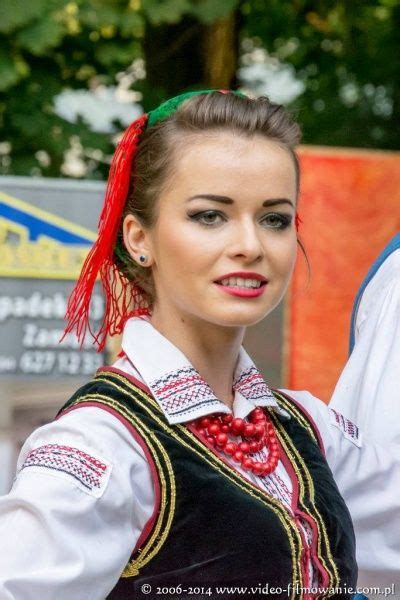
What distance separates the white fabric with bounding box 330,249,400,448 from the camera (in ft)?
6.52

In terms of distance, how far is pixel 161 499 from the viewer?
56.9 inches

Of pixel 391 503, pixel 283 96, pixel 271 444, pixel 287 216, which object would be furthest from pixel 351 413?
pixel 283 96

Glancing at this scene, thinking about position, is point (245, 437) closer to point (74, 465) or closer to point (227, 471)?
point (227, 471)

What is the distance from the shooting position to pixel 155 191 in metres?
1.62

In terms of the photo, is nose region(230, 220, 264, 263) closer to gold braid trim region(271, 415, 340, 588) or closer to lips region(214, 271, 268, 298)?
lips region(214, 271, 268, 298)

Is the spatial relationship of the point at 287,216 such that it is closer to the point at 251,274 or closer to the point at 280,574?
the point at 251,274

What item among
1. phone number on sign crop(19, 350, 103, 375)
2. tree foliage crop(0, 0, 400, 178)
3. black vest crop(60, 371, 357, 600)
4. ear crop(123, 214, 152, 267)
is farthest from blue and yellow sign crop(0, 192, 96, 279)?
black vest crop(60, 371, 357, 600)

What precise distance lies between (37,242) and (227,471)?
2608 mm

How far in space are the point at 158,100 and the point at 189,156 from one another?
11.8 ft

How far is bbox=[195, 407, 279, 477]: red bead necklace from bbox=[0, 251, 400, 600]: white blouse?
16 millimetres

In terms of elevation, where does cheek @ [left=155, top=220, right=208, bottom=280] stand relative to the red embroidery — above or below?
above

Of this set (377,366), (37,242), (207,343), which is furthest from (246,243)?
(37,242)

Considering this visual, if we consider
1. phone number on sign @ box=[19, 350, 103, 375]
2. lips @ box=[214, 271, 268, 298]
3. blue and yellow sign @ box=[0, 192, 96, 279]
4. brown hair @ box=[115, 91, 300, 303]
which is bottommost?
phone number on sign @ box=[19, 350, 103, 375]

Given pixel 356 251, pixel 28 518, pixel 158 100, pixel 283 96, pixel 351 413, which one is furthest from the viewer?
pixel 283 96
